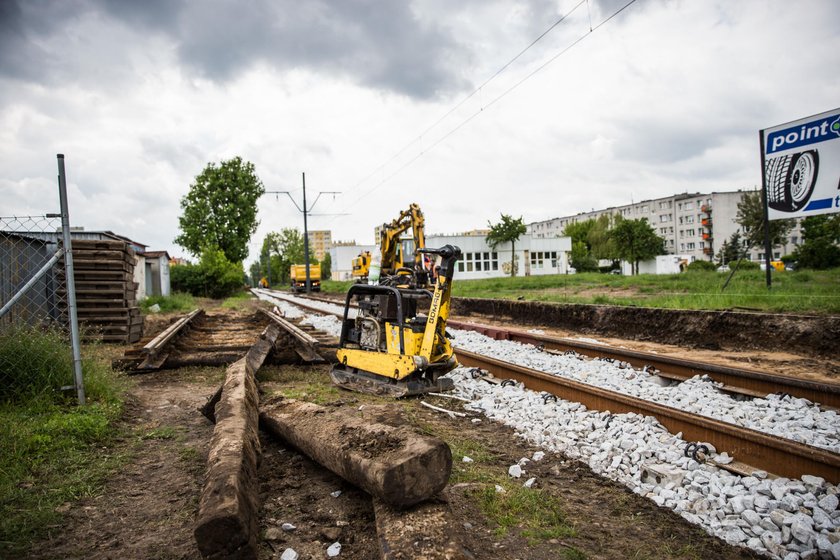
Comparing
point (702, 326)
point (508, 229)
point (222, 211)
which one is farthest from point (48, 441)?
point (222, 211)

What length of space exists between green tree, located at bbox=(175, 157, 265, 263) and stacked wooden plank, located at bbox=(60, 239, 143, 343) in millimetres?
43713

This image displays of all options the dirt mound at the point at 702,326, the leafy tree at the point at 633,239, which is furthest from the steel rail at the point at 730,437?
the leafy tree at the point at 633,239

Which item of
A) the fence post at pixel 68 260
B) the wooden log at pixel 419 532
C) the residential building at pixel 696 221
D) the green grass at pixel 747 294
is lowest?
the wooden log at pixel 419 532

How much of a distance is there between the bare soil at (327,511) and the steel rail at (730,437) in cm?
96

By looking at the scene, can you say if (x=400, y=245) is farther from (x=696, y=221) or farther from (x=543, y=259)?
(x=696, y=221)

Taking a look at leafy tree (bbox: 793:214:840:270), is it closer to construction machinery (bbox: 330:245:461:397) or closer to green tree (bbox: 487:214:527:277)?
green tree (bbox: 487:214:527:277)

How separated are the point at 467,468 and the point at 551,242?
5500 centimetres

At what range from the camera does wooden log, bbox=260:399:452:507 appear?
2.80m

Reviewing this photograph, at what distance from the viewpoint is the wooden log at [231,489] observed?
2467 millimetres

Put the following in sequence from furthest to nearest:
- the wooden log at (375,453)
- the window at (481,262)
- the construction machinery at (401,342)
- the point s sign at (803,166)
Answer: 1. the window at (481,262)
2. the point s sign at (803,166)
3. the construction machinery at (401,342)
4. the wooden log at (375,453)

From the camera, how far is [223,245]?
181ft

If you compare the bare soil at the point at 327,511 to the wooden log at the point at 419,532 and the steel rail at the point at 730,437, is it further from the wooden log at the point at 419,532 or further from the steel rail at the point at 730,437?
the steel rail at the point at 730,437

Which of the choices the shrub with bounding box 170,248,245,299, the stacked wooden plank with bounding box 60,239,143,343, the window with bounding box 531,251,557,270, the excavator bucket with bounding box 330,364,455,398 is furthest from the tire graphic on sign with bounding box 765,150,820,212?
the window with bounding box 531,251,557,270

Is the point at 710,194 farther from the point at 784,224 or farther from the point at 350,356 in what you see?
the point at 350,356
